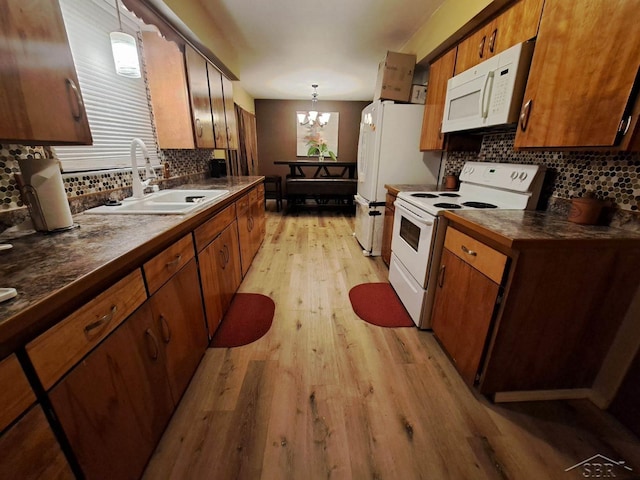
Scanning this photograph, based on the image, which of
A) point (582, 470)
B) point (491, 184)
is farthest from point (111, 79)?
point (582, 470)

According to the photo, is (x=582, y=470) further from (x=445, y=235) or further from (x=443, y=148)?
(x=443, y=148)

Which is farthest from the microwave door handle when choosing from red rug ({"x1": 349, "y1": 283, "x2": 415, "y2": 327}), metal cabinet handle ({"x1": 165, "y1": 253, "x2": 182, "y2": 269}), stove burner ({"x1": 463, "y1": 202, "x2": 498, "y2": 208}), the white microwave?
metal cabinet handle ({"x1": 165, "y1": 253, "x2": 182, "y2": 269})

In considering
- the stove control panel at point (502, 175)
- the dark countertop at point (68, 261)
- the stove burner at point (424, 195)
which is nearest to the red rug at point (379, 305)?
the stove burner at point (424, 195)

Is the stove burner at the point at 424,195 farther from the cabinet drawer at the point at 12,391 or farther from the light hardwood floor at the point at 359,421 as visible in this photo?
the cabinet drawer at the point at 12,391

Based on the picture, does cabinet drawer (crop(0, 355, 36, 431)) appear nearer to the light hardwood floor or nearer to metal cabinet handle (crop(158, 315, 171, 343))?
metal cabinet handle (crop(158, 315, 171, 343))

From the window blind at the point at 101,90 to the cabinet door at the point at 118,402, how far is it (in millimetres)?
1119

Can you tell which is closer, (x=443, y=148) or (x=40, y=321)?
(x=40, y=321)

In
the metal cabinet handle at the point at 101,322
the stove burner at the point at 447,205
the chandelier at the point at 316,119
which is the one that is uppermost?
the chandelier at the point at 316,119

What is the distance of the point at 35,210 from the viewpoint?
3.39 ft

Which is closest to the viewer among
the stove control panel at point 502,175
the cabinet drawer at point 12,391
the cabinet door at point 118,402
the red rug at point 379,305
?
the cabinet drawer at point 12,391

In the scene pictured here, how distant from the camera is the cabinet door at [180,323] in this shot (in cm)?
109

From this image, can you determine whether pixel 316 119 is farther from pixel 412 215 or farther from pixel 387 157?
pixel 412 215

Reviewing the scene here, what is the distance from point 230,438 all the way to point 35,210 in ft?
4.09

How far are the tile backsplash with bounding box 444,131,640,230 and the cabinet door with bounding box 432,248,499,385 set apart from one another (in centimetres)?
67
